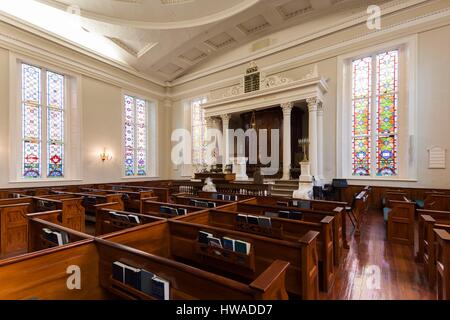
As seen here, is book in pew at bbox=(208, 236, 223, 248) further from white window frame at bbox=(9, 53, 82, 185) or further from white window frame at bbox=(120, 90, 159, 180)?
white window frame at bbox=(120, 90, 159, 180)

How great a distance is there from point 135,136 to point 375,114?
9.56 metres

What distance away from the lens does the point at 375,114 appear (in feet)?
24.0

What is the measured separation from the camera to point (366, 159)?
24.4 ft

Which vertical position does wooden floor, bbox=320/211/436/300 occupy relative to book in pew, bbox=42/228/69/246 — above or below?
below

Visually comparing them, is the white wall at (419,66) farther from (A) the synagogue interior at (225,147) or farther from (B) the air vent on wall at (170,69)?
(B) the air vent on wall at (170,69)

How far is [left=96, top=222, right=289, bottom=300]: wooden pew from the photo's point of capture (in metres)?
1.17

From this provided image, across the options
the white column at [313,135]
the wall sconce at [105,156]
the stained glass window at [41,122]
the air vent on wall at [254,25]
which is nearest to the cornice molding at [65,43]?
the stained glass window at [41,122]

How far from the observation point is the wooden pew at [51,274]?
1.40 m

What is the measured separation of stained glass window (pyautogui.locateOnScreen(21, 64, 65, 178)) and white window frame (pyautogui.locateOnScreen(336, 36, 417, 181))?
9.54 meters

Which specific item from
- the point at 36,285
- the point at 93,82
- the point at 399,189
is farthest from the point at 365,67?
the point at 93,82

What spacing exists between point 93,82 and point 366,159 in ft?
33.4

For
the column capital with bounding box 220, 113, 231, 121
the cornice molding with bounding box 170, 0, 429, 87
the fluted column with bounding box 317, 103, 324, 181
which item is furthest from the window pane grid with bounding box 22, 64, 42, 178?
the fluted column with bounding box 317, 103, 324, 181
